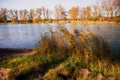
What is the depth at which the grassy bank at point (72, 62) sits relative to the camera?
830cm

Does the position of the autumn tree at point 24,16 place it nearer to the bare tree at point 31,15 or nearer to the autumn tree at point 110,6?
the bare tree at point 31,15

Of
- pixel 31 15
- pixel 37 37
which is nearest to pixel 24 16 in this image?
pixel 31 15

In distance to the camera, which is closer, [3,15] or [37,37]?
[37,37]

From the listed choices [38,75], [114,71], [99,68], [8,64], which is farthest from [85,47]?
[8,64]

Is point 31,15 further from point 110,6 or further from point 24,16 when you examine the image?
point 110,6

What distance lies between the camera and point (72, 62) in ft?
31.2

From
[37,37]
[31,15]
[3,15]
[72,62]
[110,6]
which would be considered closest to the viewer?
Result: [72,62]

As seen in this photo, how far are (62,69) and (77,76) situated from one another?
2.56ft

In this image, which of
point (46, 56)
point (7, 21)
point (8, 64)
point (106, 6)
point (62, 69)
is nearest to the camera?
point (62, 69)

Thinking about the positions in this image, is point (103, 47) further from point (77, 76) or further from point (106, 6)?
point (106, 6)

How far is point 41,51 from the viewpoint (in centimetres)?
1125

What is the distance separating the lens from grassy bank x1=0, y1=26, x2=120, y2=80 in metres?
8.30

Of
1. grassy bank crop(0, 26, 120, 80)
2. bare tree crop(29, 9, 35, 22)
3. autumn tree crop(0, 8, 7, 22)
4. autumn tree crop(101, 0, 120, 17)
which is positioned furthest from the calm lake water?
autumn tree crop(0, 8, 7, 22)

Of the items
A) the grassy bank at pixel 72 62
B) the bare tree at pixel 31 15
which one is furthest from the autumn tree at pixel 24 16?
the grassy bank at pixel 72 62
